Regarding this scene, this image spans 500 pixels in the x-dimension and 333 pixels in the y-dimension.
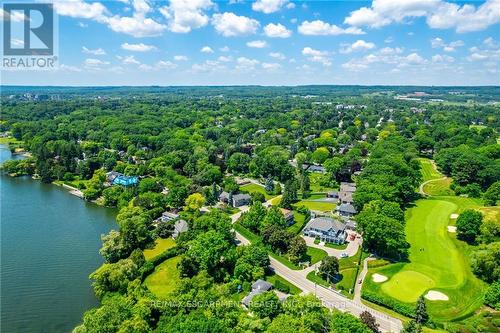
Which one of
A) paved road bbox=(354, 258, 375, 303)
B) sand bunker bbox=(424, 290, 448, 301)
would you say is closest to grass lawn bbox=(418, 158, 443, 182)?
paved road bbox=(354, 258, 375, 303)

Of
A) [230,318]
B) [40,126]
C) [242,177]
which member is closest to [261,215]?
[230,318]

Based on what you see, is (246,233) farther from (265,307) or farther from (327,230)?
(265,307)

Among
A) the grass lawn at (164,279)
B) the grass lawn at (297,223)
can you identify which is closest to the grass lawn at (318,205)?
the grass lawn at (297,223)

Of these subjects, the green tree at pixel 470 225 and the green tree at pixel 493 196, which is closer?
the green tree at pixel 470 225

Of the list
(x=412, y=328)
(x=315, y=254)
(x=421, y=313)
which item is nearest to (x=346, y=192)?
(x=315, y=254)

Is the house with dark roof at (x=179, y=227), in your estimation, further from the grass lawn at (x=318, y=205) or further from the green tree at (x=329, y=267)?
the grass lawn at (x=318, y=205)
